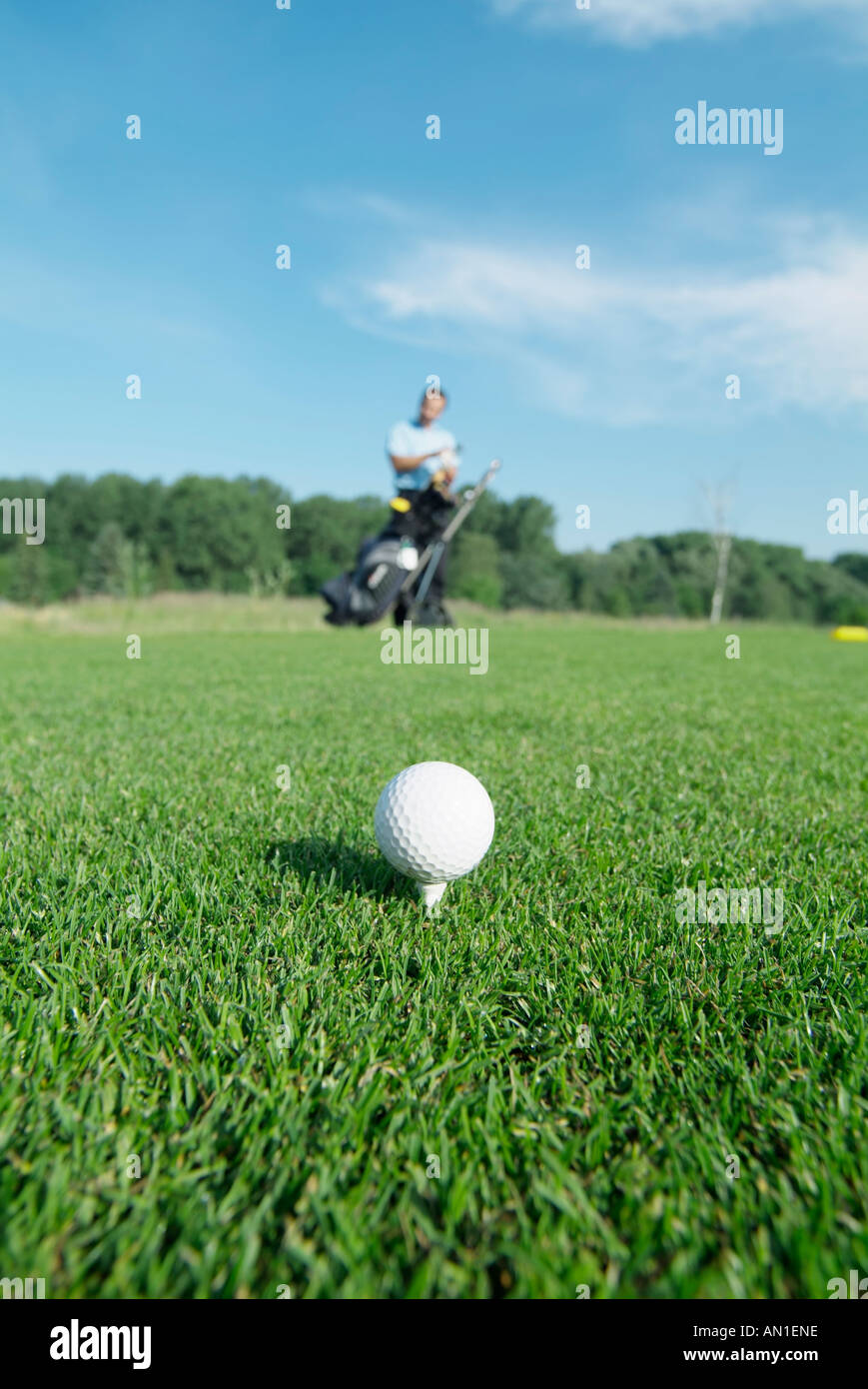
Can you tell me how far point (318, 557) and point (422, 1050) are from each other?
58236 mm

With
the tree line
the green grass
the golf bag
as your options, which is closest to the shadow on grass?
the green grass

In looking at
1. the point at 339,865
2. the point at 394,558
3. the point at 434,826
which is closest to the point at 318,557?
the point at 394,558

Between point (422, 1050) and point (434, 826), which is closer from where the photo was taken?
point (422, 1050)

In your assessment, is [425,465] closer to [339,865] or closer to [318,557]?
[339,865]

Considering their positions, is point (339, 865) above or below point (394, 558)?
below

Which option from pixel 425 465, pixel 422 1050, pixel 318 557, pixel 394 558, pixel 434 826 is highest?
pixel 318 557

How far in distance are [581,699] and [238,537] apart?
54.2 metres

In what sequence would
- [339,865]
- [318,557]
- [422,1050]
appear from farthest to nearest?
[318,557] → [339,865] → [422,1050]

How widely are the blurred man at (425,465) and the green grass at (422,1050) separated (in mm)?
9791

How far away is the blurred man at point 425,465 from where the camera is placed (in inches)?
495

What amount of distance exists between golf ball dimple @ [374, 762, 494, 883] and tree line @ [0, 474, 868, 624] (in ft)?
151

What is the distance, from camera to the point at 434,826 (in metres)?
2.22
